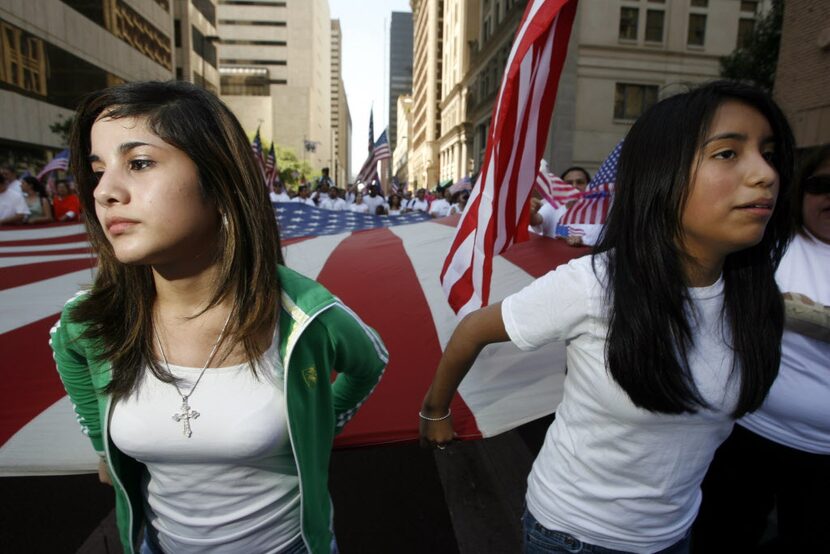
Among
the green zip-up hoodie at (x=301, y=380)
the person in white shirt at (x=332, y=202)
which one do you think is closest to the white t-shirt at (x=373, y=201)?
the person in white shirt at (x=332, y=202)

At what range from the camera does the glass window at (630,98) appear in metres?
25.9

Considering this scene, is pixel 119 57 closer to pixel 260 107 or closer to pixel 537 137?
pixel 537 137

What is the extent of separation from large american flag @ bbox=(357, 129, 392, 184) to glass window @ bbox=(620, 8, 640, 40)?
63.7 ft

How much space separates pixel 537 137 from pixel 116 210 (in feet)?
6.04

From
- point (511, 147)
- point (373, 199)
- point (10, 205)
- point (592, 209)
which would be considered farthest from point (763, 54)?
point (10, 205)

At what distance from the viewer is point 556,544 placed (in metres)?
1.26

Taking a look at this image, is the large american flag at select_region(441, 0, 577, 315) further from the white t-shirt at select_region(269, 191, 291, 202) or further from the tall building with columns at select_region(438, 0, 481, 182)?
the tall building with columns at select_region(438, 0, 481, 182)

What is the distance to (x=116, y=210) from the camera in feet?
3.44

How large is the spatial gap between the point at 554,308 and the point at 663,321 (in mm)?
232

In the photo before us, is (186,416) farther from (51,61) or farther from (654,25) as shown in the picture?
(654,25)

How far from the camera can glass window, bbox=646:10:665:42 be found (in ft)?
85.0

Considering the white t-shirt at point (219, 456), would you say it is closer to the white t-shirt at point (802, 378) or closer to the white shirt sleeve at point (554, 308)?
the white shirt sleeve at point (554, 308)

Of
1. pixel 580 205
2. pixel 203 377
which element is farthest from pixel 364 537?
pixel 580 205

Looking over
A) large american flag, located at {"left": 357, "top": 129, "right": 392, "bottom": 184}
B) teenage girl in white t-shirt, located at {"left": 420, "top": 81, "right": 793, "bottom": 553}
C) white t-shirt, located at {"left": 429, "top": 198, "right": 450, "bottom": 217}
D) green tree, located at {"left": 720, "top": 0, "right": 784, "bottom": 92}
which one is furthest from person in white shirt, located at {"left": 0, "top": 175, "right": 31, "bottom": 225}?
green tree, located at {"left": 720, "top": 0, "right": 784, "bottom": 92}
